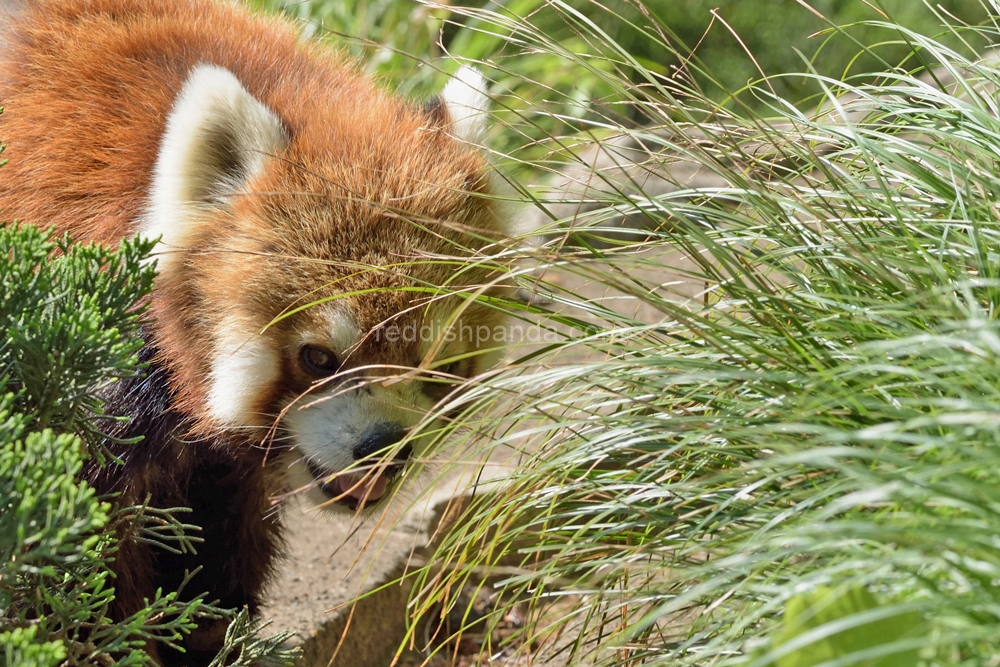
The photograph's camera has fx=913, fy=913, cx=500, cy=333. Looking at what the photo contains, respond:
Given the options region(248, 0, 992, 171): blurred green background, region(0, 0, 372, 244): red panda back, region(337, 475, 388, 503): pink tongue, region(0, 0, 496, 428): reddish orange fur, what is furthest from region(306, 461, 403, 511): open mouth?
region(248, 0, 992, 171): blurred green background

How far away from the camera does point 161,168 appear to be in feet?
7.44

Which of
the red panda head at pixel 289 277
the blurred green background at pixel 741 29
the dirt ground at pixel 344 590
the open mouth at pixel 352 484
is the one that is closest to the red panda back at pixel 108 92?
the red panda head at pixel 289 277

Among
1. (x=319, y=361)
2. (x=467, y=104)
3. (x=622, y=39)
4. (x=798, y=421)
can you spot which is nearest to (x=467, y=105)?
(x=467, y=104)

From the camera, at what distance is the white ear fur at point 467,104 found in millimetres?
2629

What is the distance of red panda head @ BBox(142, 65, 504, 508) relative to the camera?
88.7 inches

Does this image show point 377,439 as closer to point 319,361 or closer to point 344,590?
point 319,361

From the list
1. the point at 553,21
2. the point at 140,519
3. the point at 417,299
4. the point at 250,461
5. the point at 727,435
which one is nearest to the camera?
the point at 727,435

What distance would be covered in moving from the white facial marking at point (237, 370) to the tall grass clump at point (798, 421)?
0.61 m

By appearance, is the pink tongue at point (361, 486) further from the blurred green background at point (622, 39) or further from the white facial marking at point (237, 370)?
the blurred green background at point (622, 39)

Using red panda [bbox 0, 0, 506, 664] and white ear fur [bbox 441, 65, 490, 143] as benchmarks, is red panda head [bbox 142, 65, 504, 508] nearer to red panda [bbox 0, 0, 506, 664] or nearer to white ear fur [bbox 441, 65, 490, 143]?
red panda [bbox 0, 0, 506, 664]

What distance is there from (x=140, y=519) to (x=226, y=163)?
36.9 inches

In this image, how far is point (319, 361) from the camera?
232 centimetres

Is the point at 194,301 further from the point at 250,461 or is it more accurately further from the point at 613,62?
the point at 613,62

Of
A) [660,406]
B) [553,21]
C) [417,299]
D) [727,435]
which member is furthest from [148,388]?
[553,21]
